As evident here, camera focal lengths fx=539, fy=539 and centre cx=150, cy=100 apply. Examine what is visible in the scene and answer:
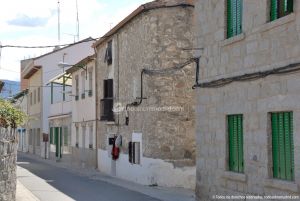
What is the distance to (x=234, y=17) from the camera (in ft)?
37.2

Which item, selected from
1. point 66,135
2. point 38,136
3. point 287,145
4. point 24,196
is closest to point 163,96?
point 24,196

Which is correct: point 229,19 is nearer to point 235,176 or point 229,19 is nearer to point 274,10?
point 274,10

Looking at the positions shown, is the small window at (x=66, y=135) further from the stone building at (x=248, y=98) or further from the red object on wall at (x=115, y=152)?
the stone building at (x=248, y=98)

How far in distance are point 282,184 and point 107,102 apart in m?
15.1

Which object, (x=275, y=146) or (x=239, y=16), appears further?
(x=239, y=16)

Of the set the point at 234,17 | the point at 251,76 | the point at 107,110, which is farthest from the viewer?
the point at 107,110

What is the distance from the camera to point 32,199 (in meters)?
14.4

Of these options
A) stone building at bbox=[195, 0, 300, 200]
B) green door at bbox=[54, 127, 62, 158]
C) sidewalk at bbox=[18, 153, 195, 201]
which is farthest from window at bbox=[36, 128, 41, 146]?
stone building at bbox=[195, 0, 300, 200]

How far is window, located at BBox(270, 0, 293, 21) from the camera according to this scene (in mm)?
9258

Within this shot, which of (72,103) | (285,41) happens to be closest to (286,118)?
(285,41)

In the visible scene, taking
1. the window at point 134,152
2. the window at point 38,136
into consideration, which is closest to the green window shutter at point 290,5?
the window at point 134,152

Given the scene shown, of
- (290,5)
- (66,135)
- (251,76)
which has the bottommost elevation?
(66,135)

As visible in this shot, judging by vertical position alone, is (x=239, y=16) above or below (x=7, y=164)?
above

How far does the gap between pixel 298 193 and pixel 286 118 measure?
52.8 inches
